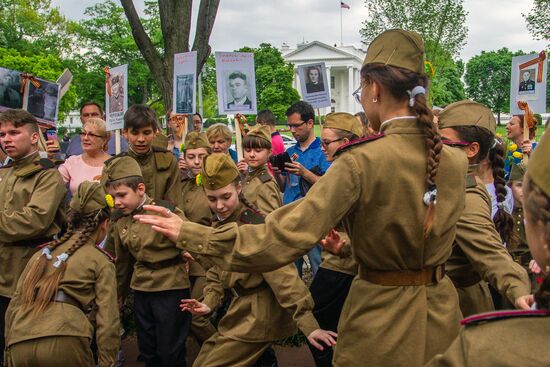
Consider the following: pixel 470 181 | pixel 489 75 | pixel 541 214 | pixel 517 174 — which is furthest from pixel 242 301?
pixel 489 75

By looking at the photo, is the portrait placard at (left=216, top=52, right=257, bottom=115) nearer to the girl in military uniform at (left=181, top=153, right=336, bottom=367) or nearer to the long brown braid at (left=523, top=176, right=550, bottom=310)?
the girl in military uniform at (left=181, top=153, right=336, bottom=367)

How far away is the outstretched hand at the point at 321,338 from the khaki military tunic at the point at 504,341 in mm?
1812

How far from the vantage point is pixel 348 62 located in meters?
91.1

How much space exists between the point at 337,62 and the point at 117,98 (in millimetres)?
88655

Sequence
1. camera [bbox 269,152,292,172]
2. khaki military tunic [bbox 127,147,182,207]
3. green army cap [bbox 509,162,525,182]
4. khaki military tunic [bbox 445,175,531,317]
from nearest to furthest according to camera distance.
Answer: khaki military tunic [bbox 445,175,531,317], green army cap [bbox 509,162,525,182], khaki military tunic [bbox 127,147,182,207], camera [bbox 269,152,292,172]

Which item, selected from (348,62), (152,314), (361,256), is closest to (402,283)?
(361,256)

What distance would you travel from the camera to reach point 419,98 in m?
2.54

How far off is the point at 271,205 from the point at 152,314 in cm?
138

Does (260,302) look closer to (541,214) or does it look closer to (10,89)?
(541,214)

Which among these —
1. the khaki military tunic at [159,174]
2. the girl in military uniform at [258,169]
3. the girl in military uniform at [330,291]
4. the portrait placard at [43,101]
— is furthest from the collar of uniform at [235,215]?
the portrait placard at [43,101]

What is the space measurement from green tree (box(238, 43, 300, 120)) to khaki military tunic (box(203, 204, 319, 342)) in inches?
2356

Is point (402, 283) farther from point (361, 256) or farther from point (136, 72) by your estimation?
point (136, 72)

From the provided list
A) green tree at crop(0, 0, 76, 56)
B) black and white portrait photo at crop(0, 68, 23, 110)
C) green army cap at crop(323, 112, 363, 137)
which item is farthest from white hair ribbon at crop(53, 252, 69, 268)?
green tree at crop(0, 0, 76, 56)

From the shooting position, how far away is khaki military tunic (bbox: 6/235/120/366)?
3.61 m
